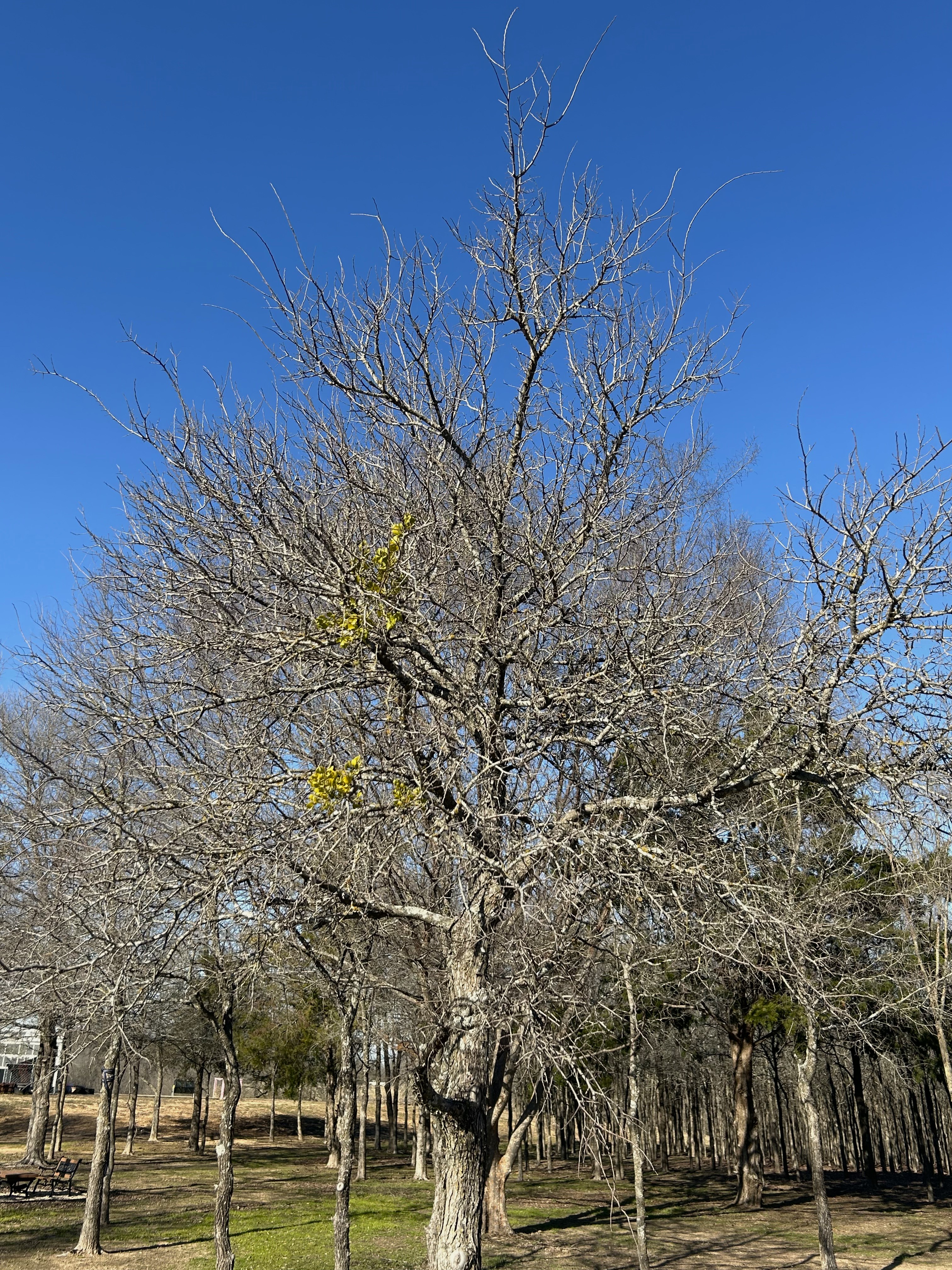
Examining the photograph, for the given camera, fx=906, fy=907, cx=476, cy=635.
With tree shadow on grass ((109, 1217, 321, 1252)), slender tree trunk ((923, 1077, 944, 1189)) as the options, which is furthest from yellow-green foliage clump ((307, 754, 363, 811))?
slender tree trunk ((923, 1077, 944, 1189))

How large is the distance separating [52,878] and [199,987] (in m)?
5.47

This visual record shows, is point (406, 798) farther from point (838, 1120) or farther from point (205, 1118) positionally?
point (205, 1118)

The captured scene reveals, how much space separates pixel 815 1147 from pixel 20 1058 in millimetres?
49099

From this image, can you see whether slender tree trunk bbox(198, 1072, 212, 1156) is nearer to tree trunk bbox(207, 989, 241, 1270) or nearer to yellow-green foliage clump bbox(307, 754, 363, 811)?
tree trunk bbox(207, 989, 241, 1270)

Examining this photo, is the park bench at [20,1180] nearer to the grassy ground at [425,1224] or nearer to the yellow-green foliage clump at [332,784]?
the grassy ground at [425,1224]

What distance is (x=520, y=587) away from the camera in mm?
6555

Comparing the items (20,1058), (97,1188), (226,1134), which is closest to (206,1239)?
(97,1188)

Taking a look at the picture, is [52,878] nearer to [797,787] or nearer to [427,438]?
[427,438]

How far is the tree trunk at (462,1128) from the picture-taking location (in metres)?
5.73

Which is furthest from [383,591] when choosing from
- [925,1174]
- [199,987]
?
[925,1174]

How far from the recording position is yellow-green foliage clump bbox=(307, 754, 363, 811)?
530cm

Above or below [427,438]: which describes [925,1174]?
below

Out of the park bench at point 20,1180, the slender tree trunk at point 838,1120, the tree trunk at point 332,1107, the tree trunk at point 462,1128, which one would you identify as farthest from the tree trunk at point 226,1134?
the slender tree trunk at point 838,1120

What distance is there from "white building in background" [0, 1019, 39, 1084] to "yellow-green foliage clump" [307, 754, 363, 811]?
18.4m
